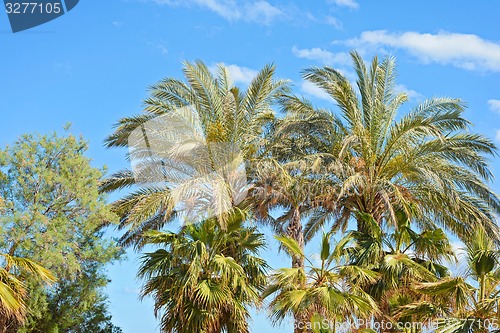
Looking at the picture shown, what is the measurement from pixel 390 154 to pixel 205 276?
265 inches

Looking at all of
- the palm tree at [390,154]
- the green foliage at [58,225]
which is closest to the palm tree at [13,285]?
the green foliage at [58,225]

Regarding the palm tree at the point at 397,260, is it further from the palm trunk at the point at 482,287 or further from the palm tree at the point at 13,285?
the palm tree at the point at 13,285

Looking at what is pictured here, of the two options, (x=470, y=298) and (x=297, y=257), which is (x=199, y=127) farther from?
(x=470, y=298)

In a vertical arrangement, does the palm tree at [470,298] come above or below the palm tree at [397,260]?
below

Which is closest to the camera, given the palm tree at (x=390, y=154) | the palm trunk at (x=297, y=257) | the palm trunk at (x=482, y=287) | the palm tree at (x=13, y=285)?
the palm trunk at (x=482, y=287)

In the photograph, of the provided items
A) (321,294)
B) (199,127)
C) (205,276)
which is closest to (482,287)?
(321,294)

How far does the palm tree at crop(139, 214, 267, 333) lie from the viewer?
18.3 meters

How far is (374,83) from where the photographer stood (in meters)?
22.4

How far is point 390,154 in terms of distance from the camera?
21.6m

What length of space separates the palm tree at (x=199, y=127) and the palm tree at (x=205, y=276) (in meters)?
1.49

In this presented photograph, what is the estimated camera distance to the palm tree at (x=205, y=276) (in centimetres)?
1828

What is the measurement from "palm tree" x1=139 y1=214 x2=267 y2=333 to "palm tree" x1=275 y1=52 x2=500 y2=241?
327 centimetres

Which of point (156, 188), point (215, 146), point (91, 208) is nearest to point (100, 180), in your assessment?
point (91, 208)

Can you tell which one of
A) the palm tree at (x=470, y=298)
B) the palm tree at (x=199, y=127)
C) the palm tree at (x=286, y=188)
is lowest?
the palm tree at (x=470, y=298)
